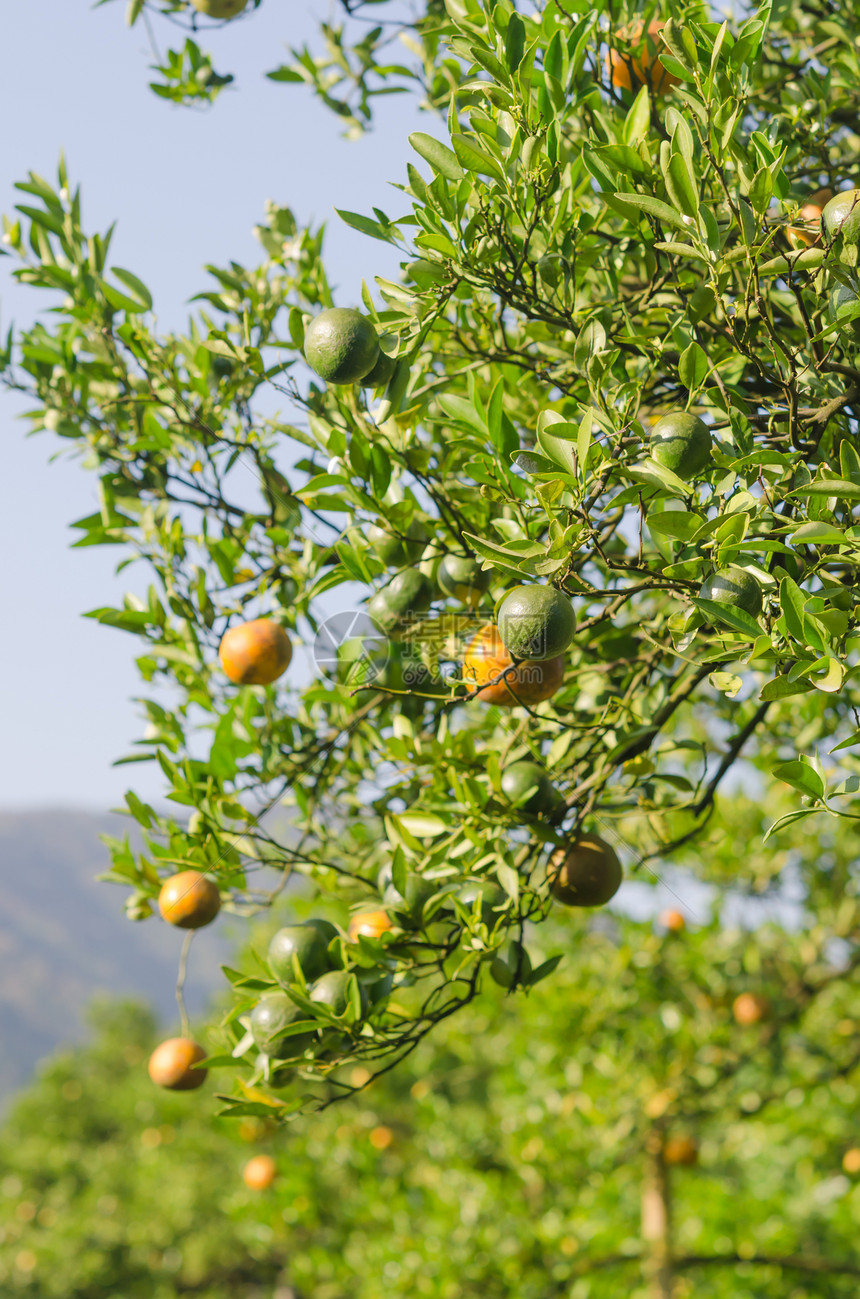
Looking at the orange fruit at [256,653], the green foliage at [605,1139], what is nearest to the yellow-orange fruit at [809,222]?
the orange fruit at [256,653]

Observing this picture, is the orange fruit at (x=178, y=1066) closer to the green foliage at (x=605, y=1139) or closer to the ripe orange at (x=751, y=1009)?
the green foliage at (x=605, y=1139)

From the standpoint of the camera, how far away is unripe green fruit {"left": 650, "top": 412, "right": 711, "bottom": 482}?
48.6 inches

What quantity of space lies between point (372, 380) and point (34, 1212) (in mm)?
13441

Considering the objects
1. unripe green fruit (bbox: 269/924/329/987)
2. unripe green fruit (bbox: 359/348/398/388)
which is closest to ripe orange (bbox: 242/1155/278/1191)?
unripe green fruit (bbox: 269/924/329/987)

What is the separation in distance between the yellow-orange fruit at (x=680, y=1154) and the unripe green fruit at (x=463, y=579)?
12.3 ft

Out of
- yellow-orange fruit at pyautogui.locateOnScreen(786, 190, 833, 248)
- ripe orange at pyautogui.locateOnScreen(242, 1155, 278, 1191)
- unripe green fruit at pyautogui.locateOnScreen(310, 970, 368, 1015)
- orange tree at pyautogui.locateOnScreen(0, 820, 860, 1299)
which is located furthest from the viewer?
ripe orange at pyautogui.locateOnScreen(242, 1155, 278, 1191)

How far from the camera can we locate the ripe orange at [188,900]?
1.86m

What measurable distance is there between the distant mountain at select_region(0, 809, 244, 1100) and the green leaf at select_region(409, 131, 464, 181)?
99983 mm

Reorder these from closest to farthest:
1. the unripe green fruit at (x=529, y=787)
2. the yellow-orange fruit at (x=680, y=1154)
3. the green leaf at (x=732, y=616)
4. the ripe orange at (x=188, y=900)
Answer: the green leaf at (x=732, y=616) → the unripe green fruit at (x=529, y=787) → the ripe orange at (x=188, y=900) → the yellow-orange fruit at (x=680, y=1154)

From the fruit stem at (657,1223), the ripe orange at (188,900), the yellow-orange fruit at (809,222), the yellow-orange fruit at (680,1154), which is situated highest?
the yellow-orange fruit at (809,222)

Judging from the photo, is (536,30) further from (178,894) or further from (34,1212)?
(34,1212)

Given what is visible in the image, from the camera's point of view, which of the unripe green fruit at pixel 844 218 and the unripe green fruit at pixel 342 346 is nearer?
the unripe green fruit at pixel 844 218

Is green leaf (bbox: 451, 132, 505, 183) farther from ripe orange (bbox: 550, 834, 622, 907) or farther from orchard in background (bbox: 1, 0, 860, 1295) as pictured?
ripe orange (bbox: 550, 834, 622, 907)

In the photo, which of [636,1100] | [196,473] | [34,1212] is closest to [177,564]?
[196,473]
